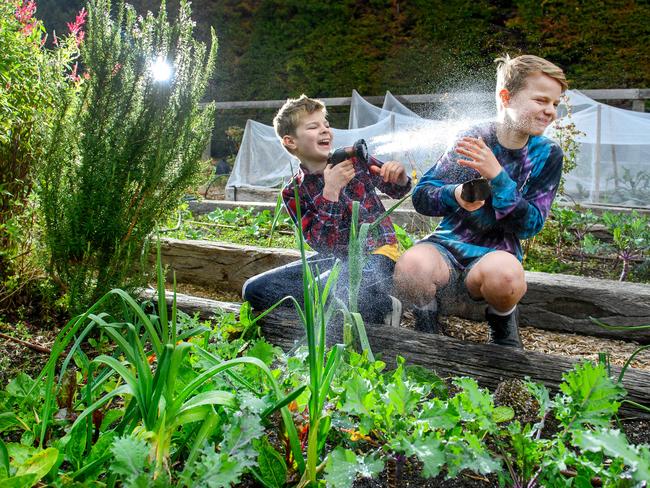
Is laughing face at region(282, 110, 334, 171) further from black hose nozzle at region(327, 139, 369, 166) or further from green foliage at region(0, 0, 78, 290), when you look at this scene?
green foliage at region(0, 0, 78, 290)

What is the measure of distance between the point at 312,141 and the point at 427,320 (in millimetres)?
779

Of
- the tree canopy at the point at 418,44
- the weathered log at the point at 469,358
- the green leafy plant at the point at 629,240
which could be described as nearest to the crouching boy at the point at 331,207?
the weathered log at the point at 469,358

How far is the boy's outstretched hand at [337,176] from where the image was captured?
206cm

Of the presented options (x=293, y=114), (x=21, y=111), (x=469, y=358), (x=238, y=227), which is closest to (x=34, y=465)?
(x=469, y=358)

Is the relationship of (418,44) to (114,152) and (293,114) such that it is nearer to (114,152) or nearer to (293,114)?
(293,114)

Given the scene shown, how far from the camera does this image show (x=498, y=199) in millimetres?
1783

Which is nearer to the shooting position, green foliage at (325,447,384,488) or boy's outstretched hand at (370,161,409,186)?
green foliage at (325,447,384,488)

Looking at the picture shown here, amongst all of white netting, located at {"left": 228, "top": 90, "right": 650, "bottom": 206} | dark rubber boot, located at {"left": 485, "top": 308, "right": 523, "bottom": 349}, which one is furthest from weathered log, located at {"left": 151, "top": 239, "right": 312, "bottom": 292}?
white netting, located at {"left": 228, "top": 90, "right": 650, "bottom": 206}

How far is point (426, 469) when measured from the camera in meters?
0.87

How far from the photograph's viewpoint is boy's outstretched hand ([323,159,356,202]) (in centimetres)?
206

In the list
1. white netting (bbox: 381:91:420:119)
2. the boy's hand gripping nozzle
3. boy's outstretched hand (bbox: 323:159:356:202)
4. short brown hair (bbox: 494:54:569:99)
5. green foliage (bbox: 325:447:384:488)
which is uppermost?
white netting (bbox: 381:91:420:119)

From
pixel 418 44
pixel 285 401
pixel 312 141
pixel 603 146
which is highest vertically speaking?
pixel 418 44

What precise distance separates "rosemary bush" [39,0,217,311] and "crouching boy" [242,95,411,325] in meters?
0.42

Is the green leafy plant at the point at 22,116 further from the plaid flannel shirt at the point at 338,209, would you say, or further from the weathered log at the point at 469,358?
the weathered log at the point at 469,358
